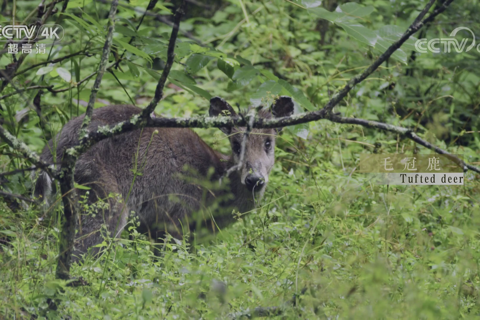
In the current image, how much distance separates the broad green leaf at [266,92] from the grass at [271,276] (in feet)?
3.12

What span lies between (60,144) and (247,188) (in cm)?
194

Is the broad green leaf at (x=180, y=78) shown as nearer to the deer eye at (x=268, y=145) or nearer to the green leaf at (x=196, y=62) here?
the green leaf at (x=196, y=62)

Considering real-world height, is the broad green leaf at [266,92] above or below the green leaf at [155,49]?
below

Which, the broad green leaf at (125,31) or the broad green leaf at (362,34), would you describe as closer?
the broad green leaf at (362,34)

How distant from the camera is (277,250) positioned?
4254mm

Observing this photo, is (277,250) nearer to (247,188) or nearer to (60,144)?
(247,188)

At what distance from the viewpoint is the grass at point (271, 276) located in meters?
2.90

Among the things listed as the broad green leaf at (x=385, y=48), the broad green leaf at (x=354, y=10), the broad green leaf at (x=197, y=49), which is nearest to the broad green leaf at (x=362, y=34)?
the broad green leaf at (x=385, y=48)

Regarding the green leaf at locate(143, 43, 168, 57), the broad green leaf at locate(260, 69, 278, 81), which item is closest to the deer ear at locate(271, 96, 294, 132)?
the broad green leaf at locate(260, 69, 278, 81)

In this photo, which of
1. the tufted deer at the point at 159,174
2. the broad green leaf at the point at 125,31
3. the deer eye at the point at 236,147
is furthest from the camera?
the deer eye at the point at 236,147

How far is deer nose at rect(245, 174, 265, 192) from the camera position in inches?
213

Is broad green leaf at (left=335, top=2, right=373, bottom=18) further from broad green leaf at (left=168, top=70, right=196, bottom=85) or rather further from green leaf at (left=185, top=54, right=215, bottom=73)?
broad green leaf at (left=168, top=70, right=196, bottom=85)

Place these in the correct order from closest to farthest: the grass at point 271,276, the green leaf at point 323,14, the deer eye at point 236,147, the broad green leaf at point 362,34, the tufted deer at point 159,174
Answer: the grass at point 271,276 → the broad green leaf at point 362,34 → the green leaf at point 323,14 → the tufted deer at point 159,174 → the deer eye at point 236,147

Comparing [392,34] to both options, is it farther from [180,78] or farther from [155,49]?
[155,49]
